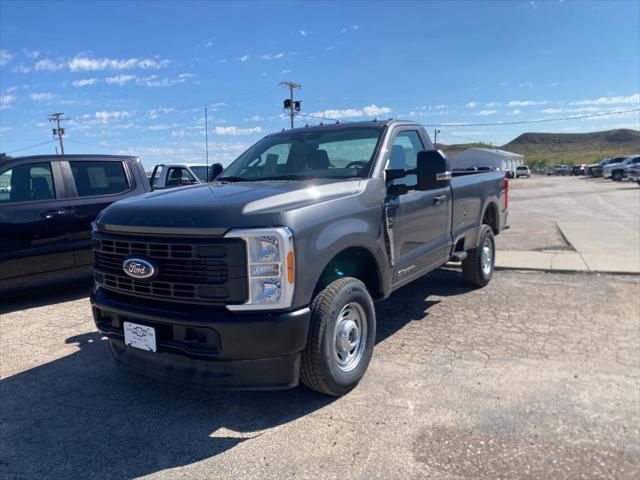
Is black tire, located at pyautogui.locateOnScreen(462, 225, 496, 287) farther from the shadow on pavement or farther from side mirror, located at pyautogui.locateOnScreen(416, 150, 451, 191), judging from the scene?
the shadow on pavement

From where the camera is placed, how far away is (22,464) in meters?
2.79

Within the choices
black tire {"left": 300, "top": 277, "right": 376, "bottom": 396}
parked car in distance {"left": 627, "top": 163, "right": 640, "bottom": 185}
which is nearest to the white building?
parked car in distance {"left": 627, "top": 163, "right": 640, "bottom": 185}

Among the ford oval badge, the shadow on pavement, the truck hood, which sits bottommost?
the shadow on pavement

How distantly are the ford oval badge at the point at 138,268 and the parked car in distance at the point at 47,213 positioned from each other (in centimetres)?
346

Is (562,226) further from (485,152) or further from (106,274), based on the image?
(485,152)

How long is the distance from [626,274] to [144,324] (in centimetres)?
697

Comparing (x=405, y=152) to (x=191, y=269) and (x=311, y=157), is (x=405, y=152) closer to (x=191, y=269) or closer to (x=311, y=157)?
(x=311, y=157)

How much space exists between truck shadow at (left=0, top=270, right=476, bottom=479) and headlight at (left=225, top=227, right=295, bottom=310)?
2.96ft

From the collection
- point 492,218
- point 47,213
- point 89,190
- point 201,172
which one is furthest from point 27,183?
point 201,172

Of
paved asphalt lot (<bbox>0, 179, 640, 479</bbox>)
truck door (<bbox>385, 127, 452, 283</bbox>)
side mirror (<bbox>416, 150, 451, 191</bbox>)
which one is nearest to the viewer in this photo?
paved asphalt lot (<bbox>0, 179, 640, 479</bbox>)

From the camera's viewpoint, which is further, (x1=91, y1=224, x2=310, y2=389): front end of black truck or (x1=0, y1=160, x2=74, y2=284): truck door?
(x1=0, y1=160, x2=74, y2=284): truck door

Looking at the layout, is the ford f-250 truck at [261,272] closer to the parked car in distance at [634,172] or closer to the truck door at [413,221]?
the truck door at [413,221]

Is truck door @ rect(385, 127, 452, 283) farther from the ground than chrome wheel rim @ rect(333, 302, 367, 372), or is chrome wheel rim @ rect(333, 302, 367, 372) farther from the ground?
truck door @ rect(385, 127, 452, 283)

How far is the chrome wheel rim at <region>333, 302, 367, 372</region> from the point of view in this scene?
3.43 metres
